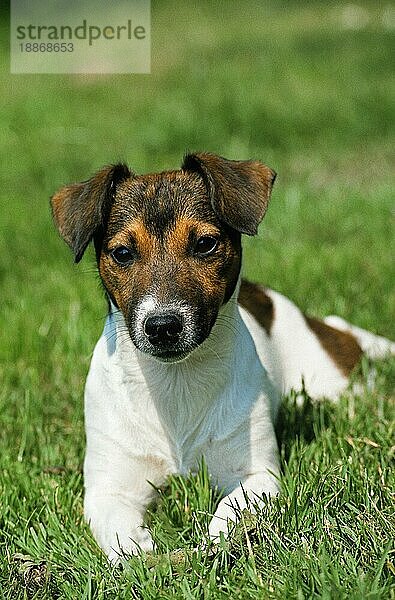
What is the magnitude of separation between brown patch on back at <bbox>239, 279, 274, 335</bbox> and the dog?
0.47 meters

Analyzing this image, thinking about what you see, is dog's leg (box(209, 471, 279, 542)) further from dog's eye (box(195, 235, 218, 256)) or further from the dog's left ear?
the dog's left ear

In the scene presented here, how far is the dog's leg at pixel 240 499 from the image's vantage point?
3.81 meters

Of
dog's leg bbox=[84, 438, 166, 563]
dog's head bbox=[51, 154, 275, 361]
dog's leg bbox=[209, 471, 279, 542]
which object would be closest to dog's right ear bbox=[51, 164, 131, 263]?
dog's head bbox=[51, 154, 275, 361]

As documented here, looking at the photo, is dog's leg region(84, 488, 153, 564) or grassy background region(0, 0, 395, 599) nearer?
grassy background region(0, 0, 395, 599)

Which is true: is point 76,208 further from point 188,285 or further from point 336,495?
point 336,495

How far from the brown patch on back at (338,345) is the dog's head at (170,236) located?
1.51 metres

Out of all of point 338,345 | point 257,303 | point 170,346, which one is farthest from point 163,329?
point 338,345

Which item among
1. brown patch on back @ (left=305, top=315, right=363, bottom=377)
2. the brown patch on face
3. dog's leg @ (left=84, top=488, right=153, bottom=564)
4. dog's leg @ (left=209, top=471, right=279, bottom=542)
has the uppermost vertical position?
the brown patch on face

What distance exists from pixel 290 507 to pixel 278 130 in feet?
25.7

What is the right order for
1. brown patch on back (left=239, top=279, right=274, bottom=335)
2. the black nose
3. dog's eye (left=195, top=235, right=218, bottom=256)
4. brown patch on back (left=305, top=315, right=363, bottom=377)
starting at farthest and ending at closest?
brown patch on back (left=305, top=315, right=363, bottom=377)
brown patch on back (left=239, top=279, right=274, bottom=335)
dog's eye (left=195, top=235, right=218, bottom=256)
the black nose

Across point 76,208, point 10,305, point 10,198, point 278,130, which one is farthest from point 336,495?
point 278,130

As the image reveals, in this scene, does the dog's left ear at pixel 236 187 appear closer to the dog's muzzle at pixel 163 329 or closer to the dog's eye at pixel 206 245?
the dog's eye at pixel 206 245

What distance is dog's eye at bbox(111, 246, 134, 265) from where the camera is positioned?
4023mm

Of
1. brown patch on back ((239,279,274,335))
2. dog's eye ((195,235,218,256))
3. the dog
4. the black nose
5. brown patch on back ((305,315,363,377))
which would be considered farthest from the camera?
brown patch on back ((305,315,363,377))
